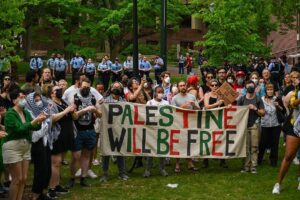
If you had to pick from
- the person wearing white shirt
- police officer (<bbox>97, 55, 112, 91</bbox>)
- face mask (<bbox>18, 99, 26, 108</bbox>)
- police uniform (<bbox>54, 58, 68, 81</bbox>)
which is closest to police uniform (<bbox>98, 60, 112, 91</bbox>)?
police officer (<bbox>97, 55, 112, 91</bbox>)

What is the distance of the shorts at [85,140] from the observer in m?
9.63

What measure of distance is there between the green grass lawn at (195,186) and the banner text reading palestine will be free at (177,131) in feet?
1.48

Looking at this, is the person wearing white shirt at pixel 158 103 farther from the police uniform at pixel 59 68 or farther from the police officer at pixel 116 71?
the police uniform at pixel 59 68

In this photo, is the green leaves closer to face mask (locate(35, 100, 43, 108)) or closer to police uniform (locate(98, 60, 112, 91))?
police uniform (locate(98, 60, 112, 91))

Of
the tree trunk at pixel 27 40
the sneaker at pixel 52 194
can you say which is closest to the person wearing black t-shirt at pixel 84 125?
the sneaker at pixel 52 194

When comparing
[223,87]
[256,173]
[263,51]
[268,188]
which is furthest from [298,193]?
[263,51]

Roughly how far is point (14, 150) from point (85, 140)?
206 centimetres

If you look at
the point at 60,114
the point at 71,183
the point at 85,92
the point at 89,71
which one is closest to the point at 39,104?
the point at 60,114

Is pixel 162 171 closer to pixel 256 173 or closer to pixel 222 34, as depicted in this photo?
pixel 256 173

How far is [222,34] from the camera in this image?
20.5 metres

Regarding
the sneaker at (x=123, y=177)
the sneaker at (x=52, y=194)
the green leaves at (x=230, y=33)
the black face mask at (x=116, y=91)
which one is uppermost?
the green leaves at (x=230, y=33)

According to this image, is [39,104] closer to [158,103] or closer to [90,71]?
[158,103]

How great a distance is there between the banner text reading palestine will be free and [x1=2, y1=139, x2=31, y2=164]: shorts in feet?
9.94

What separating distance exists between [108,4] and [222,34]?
18.5m
